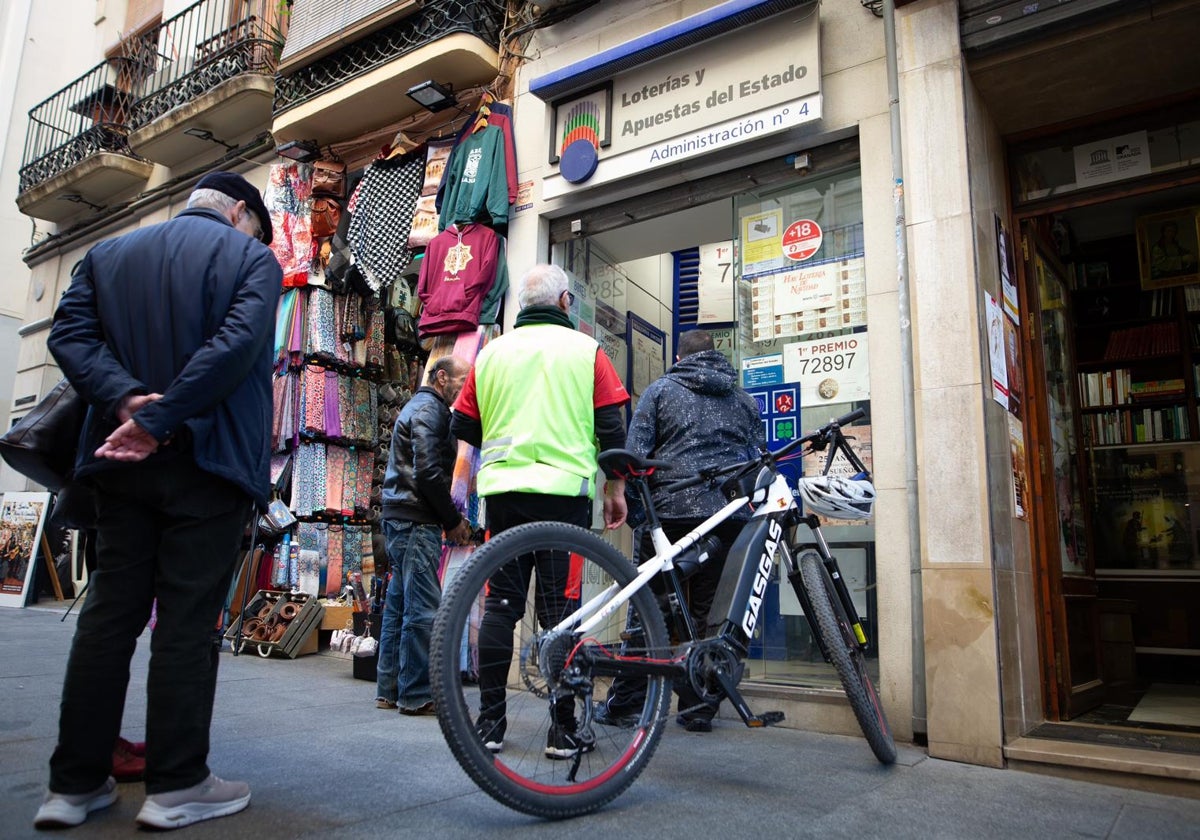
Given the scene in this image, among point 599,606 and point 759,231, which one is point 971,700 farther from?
point 759,231

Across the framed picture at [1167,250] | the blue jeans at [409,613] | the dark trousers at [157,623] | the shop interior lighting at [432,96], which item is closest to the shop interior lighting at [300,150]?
the shop interior lighting at [432,96]

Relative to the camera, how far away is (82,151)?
11.2m

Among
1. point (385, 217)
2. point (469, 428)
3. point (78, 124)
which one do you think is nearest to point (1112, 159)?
point (469, 428)

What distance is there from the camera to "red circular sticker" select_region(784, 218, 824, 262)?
4910 millimetres

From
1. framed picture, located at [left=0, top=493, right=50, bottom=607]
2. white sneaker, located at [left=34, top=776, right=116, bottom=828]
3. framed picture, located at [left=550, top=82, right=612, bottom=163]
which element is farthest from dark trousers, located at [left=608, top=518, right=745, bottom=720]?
framed picture, located at [left=0, top=493, right=50, bottom=607]

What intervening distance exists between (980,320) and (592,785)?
273 centimetres

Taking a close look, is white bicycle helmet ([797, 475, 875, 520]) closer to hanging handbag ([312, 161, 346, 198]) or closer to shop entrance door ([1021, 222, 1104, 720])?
shop entrance door ([1021, 222, 1104, 720])

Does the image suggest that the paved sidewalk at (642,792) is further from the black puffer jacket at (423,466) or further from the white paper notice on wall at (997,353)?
the white paper notice on wall at (997,353)

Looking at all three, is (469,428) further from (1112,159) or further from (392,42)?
(392,42)

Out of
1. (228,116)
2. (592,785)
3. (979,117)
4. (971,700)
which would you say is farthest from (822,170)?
(228,116)

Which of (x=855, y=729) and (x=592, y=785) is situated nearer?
(x=592, y=785)

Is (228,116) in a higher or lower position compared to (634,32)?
higher

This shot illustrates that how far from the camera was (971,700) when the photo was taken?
3.36 metres

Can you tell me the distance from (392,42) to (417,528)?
488cm
